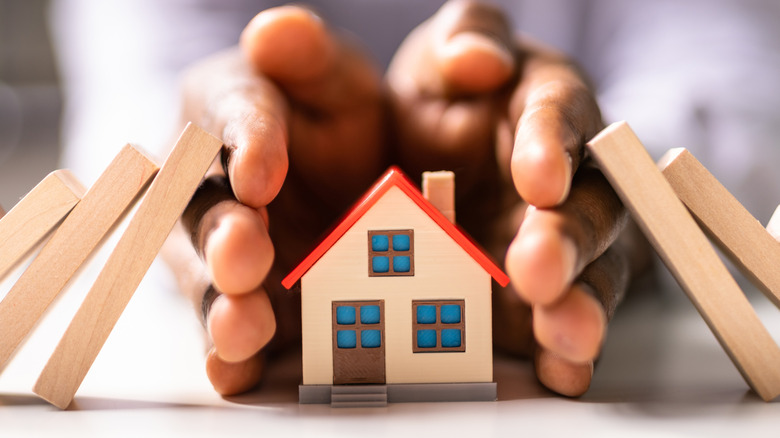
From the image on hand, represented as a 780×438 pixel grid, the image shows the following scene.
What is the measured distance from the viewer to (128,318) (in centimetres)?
99

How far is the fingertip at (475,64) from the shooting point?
0.78 meters

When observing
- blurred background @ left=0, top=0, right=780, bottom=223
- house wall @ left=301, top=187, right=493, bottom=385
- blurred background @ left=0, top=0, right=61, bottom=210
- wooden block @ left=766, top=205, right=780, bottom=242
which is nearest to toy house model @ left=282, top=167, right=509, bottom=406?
house wall @ left=301, top=187, right=493, bottom=385

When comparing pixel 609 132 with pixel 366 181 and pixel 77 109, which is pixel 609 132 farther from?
pixel 77 109

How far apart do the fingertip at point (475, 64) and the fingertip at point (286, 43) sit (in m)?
0.12

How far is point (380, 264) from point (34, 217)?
29 centimetres

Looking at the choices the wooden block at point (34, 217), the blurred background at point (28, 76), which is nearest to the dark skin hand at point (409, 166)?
the wooden block at point (34, 217)

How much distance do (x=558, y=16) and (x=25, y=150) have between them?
105 cm

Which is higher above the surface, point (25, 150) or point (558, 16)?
point (558, 16)

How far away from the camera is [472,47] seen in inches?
30.9

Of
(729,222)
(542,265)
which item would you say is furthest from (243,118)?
(729,222)

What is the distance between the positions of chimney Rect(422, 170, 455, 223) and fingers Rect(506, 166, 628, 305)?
0.28ft

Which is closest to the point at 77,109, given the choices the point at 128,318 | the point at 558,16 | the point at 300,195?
the point at 128,318

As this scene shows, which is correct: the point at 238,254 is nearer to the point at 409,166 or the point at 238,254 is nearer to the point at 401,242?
the point at 401,242

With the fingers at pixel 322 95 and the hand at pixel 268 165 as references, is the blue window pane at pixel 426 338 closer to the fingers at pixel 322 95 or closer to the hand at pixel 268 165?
the hand at pixel 268 165
